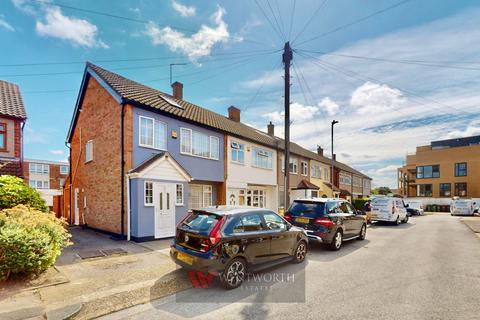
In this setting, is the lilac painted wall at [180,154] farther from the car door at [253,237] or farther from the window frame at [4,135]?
the window frame at [4,135]

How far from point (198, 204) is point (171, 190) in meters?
3.67

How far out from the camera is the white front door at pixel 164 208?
11156 millimetres

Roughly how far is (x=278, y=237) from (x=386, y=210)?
46.9 feet

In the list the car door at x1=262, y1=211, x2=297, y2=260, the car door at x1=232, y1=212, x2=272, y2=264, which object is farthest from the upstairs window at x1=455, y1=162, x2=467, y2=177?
the car door at x1=232, y1=212, x2=272, y2=264

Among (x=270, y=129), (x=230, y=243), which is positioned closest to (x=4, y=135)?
(x=230, y=243)

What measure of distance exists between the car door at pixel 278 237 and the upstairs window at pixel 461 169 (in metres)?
49.7

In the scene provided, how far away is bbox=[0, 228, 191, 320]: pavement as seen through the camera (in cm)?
459

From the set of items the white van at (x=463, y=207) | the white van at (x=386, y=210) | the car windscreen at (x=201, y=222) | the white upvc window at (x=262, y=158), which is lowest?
the white van at (x=463, y=207)

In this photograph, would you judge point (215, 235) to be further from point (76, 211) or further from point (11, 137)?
point (11, 137)

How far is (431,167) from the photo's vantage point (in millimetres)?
47531

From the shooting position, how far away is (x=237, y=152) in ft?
57.3

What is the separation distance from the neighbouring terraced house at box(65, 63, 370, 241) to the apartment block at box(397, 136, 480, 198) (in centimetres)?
4221

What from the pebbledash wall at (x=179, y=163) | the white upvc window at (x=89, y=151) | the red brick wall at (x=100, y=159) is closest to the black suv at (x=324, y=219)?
the pebbledash wall at (x=179, y=163)

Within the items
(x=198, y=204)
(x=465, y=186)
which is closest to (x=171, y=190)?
(x=198, y=204)
